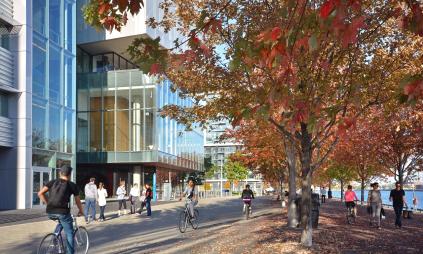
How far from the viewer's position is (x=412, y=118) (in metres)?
19.5

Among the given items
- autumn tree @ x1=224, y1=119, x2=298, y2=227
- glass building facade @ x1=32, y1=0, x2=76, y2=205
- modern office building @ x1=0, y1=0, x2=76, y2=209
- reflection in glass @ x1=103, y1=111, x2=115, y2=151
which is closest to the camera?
autumn tree @ x1=224, y1=119, x2=298, y2=227

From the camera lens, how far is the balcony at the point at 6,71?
28805 millimetres

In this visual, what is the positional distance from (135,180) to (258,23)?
39288mm

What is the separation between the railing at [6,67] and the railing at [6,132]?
1997mm

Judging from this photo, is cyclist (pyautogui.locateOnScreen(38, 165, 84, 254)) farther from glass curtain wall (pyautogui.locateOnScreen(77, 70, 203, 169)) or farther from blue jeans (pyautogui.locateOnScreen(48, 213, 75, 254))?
glass curtain wall (pyautogui.locateOnScreen(77, 70, 203, 169))

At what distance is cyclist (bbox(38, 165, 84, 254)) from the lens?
363 inches

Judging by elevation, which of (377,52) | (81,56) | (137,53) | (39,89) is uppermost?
(81,56)

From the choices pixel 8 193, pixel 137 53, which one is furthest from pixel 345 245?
pixel 8 193

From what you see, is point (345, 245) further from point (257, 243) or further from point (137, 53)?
point (137, 53)

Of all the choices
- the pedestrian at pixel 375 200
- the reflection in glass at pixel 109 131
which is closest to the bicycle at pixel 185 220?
the pedestrian at pixel 375 200

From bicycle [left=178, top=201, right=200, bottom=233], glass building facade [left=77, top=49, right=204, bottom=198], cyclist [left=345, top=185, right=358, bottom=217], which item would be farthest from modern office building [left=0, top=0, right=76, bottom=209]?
cyclist [left=345, top=185, right=358, bottom=217]

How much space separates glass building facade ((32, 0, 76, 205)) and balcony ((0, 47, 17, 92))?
1.71 meters

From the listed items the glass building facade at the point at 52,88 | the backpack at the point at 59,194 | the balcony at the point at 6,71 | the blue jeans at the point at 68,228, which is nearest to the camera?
the backpack at the point at 59,194

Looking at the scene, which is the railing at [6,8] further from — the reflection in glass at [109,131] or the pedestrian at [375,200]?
the pedestrian at [375,200]
